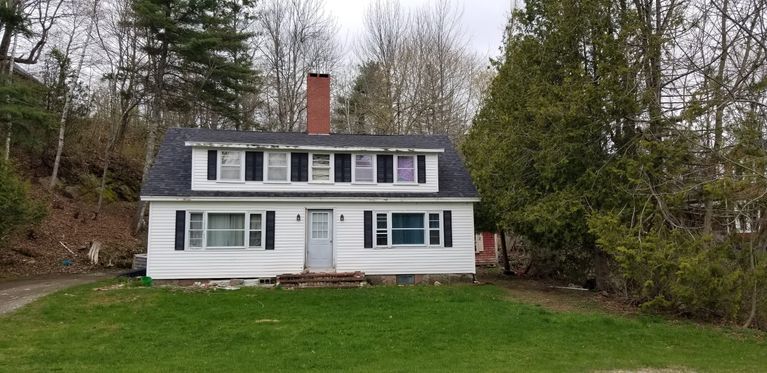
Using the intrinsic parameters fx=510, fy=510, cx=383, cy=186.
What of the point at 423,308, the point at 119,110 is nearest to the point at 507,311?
the point at 423,308

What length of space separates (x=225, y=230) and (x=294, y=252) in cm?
212

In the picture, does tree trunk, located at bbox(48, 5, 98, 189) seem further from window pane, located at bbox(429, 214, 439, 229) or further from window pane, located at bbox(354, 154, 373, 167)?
window pane, located at bbox(429, 214, 439, 229)

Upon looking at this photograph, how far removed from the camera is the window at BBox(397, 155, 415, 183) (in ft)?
54.3

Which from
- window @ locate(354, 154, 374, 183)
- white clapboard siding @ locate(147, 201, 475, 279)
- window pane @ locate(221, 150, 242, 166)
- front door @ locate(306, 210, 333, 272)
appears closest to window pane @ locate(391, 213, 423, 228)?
white clapboard siding @ locate(147, 201, 475, 279)

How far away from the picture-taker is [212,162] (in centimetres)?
1541

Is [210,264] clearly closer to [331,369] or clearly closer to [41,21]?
[331,369]

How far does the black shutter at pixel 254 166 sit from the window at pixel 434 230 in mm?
5466

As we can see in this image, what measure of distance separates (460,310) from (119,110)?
24755mm

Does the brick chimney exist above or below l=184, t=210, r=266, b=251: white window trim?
above

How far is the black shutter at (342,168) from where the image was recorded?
1622 centimetres

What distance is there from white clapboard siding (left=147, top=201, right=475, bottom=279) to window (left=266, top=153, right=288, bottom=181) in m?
0.94

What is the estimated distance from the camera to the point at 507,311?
467 inches

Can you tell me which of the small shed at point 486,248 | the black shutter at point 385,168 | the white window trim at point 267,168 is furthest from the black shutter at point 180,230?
the small shed at point 486,248

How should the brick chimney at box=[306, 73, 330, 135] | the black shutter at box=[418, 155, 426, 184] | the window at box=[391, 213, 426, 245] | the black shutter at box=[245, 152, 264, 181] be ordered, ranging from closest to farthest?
the black shutter at box=[245, 152, 264, 181]
the window at box=[391, 213, 426, 245]
the black shutter at box=[418, 155, 426, 184]
the brick chimney at box=[306, 73, 330, 135]
